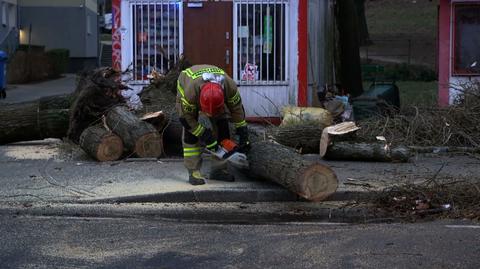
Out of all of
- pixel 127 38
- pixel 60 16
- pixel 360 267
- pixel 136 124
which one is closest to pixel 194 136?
pixel 136 124

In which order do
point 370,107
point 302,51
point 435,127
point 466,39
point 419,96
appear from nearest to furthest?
point 435,127, point 370,107, point 466,39, point 302,51, point 419,96

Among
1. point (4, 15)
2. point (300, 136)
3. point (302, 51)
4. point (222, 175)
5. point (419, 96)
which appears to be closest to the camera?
point (222, 175)

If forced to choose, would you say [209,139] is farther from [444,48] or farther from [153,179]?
[444,48]

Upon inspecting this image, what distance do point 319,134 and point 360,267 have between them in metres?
4.86

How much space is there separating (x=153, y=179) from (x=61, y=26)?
90.6 feet

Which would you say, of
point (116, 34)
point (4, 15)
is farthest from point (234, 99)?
point (4, 15)

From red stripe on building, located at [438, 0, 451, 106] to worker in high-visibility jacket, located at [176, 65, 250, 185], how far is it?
5568 millimetres

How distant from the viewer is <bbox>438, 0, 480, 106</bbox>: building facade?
41.4 feet

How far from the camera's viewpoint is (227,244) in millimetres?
6426

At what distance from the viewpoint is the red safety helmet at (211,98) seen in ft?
25.6

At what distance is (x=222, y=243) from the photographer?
6.46 meters

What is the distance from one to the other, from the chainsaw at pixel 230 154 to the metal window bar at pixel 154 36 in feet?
15.7

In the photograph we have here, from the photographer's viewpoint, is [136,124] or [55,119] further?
[55,119]

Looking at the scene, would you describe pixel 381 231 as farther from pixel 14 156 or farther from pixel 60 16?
pixel 60 16
